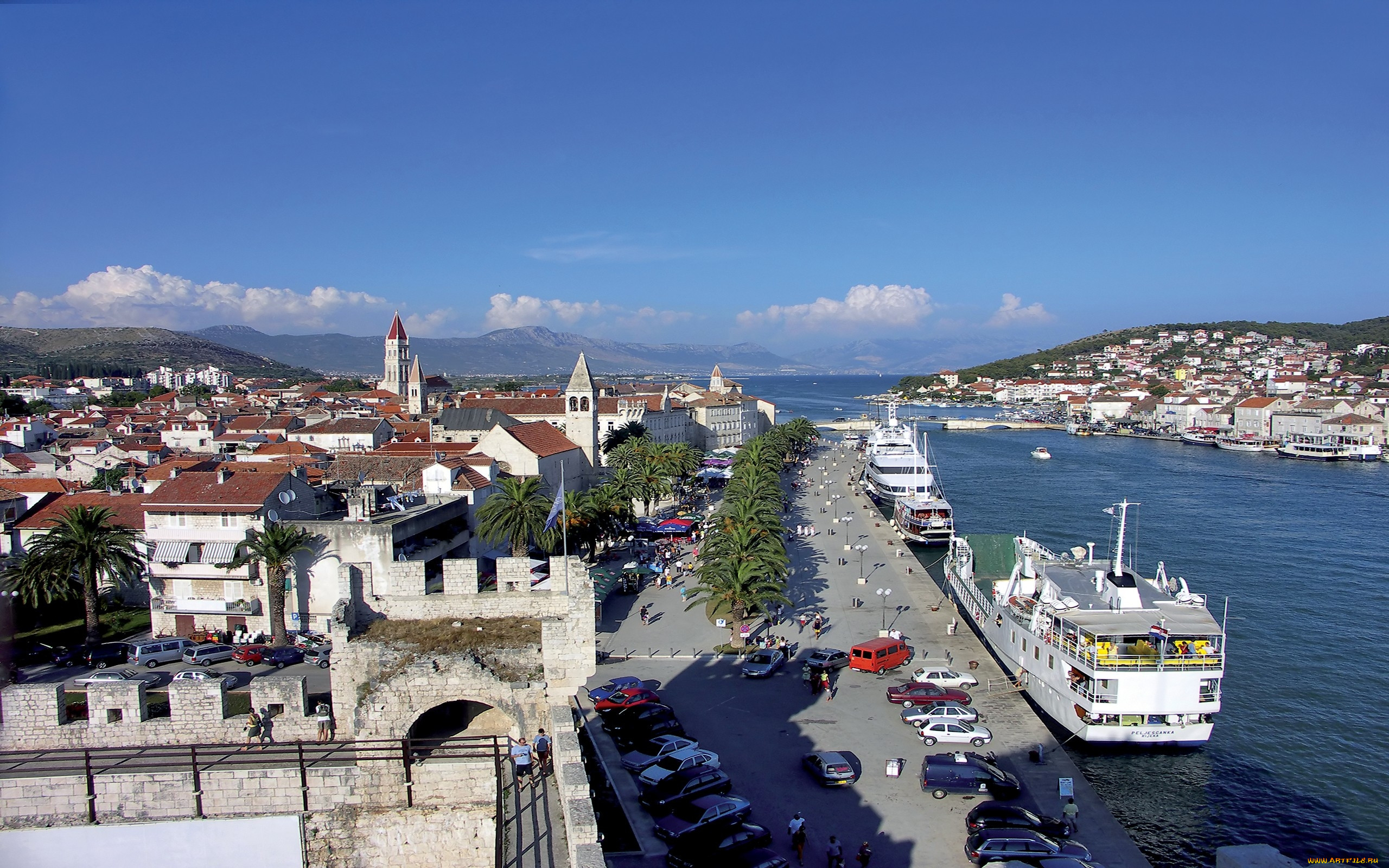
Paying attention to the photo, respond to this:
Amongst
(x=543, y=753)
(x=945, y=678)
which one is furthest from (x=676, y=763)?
(x=945, y=678)

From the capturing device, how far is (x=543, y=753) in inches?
468

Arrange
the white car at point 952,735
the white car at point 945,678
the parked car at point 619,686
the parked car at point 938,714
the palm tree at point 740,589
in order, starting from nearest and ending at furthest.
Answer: the white car at point 952,735 < the parked car at point 938,714 < the parked car at point 619,686 < the white car at point 945,678 < the palm tree at point 740,589

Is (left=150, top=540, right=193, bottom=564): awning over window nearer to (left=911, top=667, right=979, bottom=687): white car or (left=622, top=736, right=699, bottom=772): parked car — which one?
(left=622, top=736, right=699, bottom=772): parked car

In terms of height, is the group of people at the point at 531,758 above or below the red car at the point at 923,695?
above

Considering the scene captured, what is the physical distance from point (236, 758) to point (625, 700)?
10.9 meters

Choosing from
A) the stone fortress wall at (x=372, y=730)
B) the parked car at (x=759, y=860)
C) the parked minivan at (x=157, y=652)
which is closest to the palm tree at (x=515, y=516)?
the parked minivan at (x=157, y=652)

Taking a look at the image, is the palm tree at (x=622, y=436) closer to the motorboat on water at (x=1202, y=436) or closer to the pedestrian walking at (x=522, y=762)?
the pedestrian walking at (x=522, y=762)

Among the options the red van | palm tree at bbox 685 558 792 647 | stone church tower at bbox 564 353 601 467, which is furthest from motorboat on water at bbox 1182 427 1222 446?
the red van

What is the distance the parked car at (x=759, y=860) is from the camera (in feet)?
45.3

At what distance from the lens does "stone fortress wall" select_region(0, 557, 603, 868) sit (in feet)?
35.1

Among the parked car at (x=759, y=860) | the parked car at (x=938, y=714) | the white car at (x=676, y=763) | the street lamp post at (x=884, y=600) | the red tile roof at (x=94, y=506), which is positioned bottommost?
the street lamp post at (x=884, y=600)

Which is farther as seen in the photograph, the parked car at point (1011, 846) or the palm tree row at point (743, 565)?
the palm tree row at point (743, 565)

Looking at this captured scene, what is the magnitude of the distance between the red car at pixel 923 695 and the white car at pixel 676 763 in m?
6.74

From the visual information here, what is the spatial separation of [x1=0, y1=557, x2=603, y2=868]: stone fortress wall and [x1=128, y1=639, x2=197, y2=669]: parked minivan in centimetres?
1233
